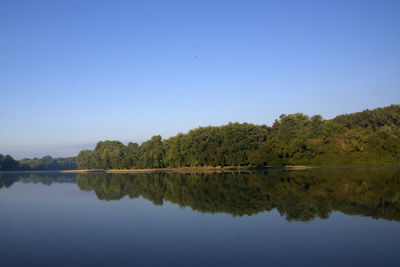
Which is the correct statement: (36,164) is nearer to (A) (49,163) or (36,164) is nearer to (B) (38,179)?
(A) (49,163)

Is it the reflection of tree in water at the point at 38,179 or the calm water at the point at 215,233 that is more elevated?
the reflection of tree in water at the point at 38,179

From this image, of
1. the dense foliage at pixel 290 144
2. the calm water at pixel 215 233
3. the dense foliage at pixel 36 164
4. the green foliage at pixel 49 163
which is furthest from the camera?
the green foliage at pixel 49 163

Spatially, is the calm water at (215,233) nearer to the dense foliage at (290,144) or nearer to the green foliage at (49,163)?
the dense foliage at (290,144)

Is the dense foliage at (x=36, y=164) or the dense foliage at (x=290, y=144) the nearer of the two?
the dense foliage at (x=290, y=144)

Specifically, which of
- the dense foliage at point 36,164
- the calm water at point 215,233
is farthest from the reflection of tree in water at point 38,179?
the dense foliage at point 36,164

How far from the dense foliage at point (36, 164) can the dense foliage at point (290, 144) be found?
3143 inches

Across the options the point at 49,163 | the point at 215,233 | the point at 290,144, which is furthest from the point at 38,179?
the point at 49,163

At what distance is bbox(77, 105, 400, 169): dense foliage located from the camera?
217 ft

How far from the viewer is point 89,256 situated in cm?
988

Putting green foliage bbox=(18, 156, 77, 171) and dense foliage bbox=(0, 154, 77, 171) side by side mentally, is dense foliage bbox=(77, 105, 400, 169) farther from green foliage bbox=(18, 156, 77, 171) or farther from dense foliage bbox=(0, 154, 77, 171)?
green foliage bbox=(18, 156, 77, 171)

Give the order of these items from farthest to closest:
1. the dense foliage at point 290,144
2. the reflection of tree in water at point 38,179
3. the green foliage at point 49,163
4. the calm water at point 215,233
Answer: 1. the green foliage at point 49,163
2. the dense foliage at point 290,144
3. the reflection of tree in water at point 38,179
4. the calm water at point 215,233

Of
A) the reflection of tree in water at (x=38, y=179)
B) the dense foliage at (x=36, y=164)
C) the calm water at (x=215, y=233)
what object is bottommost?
the calm water at (x=215, y=233)

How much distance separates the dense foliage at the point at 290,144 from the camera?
66.2m

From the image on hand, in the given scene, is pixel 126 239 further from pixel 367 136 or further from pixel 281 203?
pixel 367 136
